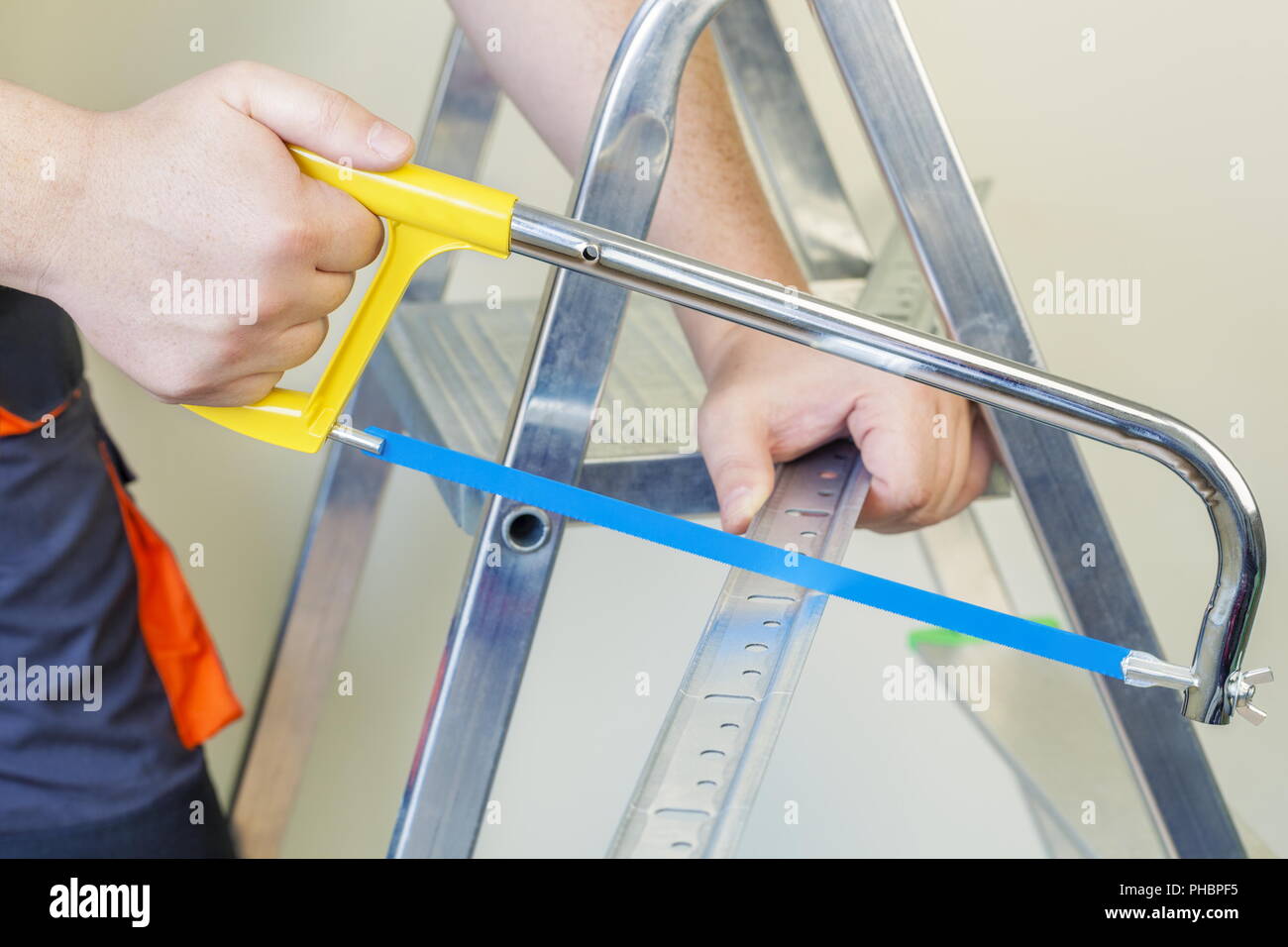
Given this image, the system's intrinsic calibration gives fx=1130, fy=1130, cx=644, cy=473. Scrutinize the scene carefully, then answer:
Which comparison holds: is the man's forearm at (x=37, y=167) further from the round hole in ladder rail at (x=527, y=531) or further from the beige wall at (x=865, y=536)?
the beige wall at (x=865, y=536)

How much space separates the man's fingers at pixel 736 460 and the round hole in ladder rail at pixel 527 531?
80 millimetres

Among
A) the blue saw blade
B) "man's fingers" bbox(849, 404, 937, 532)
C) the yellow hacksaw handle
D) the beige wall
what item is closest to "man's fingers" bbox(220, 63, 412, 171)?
the yellow hacksaw handle

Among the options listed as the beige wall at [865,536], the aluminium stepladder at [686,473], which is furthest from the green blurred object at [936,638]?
the aluminium stepladder at [686,473]

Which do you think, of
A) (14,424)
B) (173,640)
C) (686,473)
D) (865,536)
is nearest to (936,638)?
(865,536)

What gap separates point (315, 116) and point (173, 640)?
0.47 metres

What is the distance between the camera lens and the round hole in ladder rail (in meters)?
0.48

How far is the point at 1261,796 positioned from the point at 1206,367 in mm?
444

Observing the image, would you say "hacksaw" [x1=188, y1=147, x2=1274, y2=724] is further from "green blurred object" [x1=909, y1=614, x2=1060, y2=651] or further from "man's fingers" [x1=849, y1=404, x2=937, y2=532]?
"green blurred object" [x1=909, y1=614, x2=1060, y2=651]

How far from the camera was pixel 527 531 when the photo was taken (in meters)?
0.49

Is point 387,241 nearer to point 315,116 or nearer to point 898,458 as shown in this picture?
point 315,116

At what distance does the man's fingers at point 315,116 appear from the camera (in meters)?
0.42

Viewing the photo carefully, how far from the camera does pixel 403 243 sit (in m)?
0.44

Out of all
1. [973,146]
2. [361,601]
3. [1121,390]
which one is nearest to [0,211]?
[361,601]

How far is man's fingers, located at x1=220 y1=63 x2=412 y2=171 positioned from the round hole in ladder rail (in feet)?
0.51
